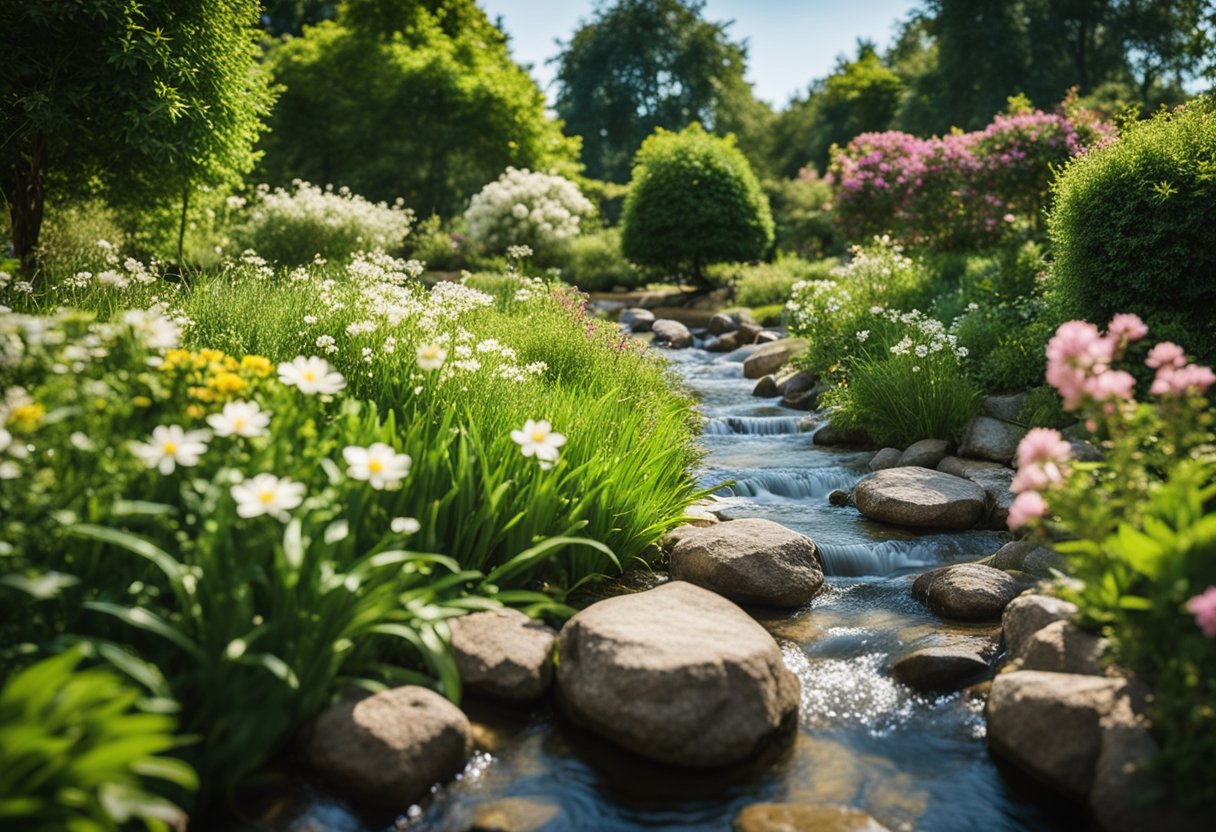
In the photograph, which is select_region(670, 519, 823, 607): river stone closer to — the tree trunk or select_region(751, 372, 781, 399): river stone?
select_region(751, 372, 781, 399): river stone

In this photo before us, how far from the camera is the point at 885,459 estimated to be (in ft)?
24.8

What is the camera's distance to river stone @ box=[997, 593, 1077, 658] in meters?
3.76

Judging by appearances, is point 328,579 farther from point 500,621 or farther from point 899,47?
point 899,47

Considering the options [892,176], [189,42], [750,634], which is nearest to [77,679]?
[750,634]

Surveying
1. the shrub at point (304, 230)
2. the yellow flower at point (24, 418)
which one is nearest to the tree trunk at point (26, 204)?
the shrub at point (304, 230)

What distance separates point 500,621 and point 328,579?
0.91 meters

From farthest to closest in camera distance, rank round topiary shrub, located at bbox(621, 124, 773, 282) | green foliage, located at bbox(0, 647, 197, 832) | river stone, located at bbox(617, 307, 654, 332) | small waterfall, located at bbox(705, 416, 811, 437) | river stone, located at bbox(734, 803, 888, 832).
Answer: round topiary shrub, located at bbox(621, 124, 773, 282)
river stone, located at bbox(617, 307, 654, 332)
small waterfall, located at bbox(705, 416, 811, 437)
river stone, located at bbox(734, 803, 888, 832)
green foliage, located at bbox(0, 647, 197, 832)

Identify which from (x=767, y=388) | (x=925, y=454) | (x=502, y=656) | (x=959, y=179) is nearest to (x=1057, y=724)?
(x=502, y=656)

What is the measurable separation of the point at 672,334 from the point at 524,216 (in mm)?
7499

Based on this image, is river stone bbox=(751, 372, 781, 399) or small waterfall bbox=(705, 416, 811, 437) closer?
small waterfall bbox=(705, 416, 811, 437)

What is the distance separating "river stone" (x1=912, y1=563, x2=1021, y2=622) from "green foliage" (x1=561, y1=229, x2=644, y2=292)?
17.3 metres

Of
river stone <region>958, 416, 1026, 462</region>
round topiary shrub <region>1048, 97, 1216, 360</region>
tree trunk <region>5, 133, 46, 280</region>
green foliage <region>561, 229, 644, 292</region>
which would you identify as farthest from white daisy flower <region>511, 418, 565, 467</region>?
green foliage <region>561, 229, 644, 292</region>

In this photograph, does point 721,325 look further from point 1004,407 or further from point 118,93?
point 118,93

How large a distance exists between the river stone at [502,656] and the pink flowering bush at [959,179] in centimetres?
1127
